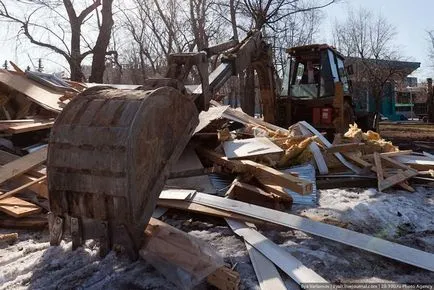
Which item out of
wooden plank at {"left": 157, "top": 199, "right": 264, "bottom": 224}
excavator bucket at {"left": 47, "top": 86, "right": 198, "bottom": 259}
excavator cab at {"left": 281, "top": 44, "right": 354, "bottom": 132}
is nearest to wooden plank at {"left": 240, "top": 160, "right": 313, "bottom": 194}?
wooden plank at {"left": 157, "top": 199, "right": 264, "bottom": 224}

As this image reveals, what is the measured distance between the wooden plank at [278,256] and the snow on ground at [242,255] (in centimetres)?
8

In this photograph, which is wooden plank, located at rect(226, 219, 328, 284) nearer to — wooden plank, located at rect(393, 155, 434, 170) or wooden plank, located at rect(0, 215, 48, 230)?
wooden plank, located at rect(0, 215, 48, 230)

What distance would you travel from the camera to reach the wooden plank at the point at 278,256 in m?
3.42

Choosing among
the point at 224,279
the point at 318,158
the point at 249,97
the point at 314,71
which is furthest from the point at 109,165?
the point at 249,97

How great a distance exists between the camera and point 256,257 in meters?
3.80

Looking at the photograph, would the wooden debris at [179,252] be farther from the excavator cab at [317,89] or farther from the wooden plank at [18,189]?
the excavator cab at [317,89]

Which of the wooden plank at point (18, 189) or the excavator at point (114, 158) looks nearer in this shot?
the excavator at point (114, 158)

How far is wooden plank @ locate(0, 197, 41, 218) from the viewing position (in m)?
4.81

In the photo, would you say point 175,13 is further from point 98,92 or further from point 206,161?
point 98,92

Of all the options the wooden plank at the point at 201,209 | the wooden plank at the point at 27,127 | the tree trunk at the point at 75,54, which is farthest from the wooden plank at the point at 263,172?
the tree trunk at the point at 75,54

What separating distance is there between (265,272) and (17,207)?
3.03m

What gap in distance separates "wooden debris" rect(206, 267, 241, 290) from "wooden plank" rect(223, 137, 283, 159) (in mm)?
2882

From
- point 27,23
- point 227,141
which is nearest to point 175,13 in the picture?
point 27,23

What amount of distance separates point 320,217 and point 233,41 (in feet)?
10.7
